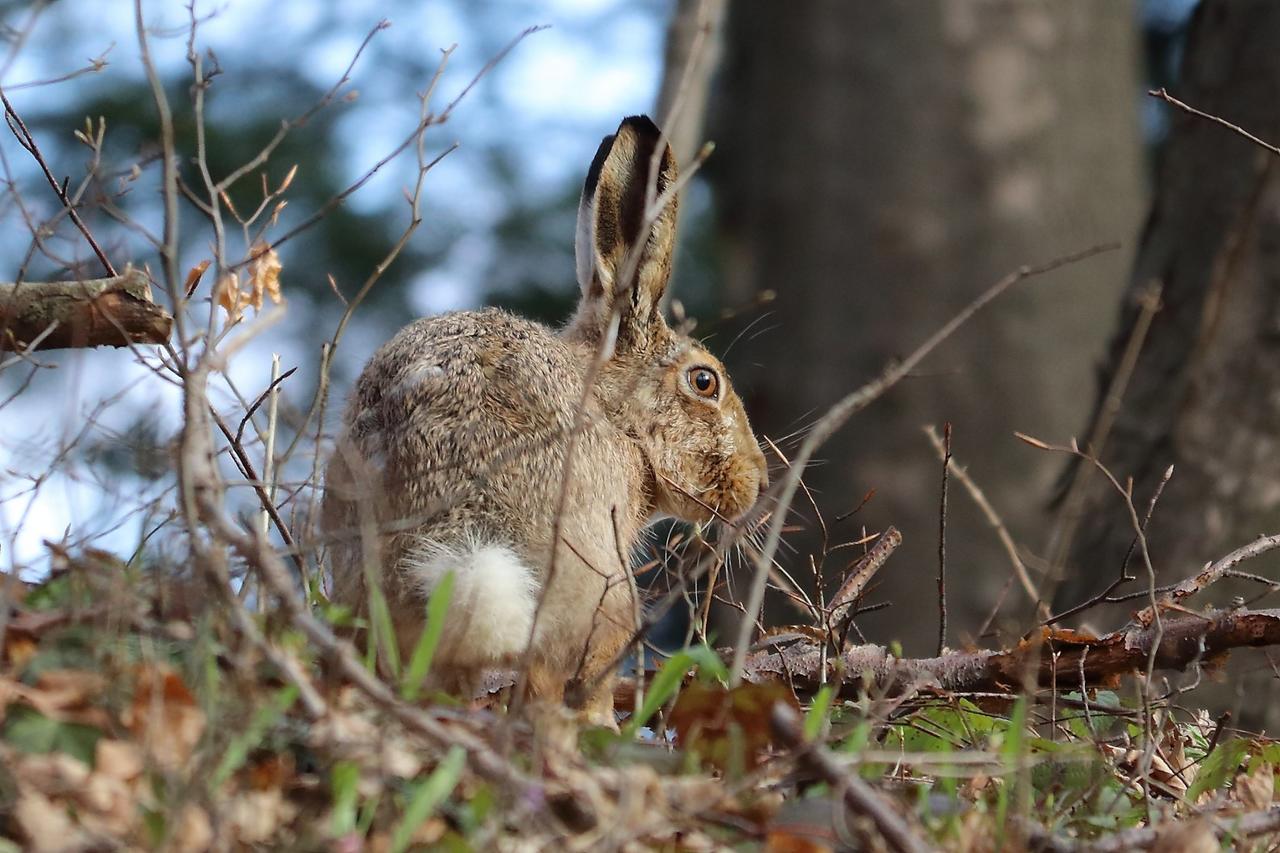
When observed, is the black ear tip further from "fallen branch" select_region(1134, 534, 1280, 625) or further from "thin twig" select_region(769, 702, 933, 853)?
"thin twig" select_region(769, 702, 933, 853)

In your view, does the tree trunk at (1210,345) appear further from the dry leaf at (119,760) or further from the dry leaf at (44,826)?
the dry leaf at (44,826)

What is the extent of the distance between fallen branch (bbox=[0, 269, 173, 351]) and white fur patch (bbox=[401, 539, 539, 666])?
81 cm

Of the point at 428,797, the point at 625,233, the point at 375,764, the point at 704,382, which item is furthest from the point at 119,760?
the point at 704,382

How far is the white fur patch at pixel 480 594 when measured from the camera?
3307 millimetres

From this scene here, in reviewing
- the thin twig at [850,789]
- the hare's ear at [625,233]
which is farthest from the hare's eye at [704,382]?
the thin twig at [850,789]

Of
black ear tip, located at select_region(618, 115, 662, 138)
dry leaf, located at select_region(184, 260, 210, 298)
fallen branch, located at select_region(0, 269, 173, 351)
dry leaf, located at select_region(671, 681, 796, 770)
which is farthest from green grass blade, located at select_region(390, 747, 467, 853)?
black ear tip, located at select_region(618, 115, 662, 138)

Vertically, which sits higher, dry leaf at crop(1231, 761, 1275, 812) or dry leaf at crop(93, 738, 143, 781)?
dry leaf at crop(93, 738, 143, 781)

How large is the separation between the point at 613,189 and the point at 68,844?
118 inches

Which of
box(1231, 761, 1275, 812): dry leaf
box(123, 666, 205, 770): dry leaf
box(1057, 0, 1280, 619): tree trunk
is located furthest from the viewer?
box(1057, 0, 1280, 619): tree trunk

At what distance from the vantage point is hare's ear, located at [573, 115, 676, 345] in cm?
454

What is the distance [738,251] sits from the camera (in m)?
11.7

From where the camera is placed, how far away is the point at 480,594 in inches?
130

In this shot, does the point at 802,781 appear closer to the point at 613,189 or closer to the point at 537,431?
the point at 537,431

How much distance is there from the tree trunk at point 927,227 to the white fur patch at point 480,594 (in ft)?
22.9
